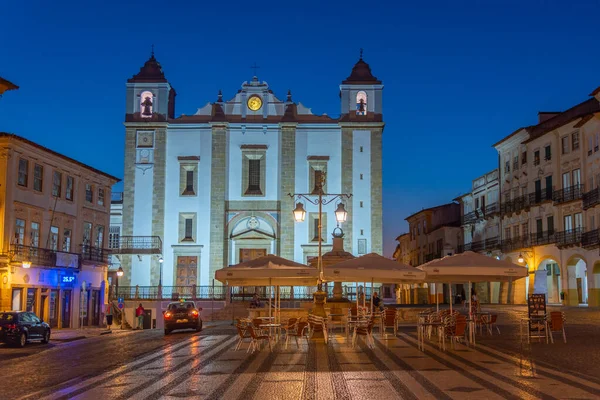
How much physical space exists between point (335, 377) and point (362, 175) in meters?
42.7

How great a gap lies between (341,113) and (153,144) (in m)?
13.5

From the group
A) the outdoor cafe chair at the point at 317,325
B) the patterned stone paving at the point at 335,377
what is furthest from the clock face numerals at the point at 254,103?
the patterned stone paving at the point at 335,377

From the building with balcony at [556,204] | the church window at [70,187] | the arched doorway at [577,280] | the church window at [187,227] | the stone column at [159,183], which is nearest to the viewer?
the church window at [70,187]

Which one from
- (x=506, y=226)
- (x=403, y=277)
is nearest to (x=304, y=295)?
(x=506, y=226)

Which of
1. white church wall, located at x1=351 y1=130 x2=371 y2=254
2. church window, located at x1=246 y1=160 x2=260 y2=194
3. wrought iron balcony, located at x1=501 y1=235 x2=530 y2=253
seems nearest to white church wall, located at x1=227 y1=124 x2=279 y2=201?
church window, located at x1=246 y1=160 x2=260 y2=194

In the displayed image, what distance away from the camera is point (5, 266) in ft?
120

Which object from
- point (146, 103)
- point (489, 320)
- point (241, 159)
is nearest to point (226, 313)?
point (241, 159)

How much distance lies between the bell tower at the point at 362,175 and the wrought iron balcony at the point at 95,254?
16538 millimetres

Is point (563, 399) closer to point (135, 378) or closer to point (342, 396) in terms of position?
point (342, 396)

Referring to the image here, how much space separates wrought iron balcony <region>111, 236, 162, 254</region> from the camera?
180ft

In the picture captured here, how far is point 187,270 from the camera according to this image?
5591cm

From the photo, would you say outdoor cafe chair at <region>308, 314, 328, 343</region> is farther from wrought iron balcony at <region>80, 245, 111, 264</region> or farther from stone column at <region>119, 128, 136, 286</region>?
stone column at <region>119, 128, 136, 286</region>

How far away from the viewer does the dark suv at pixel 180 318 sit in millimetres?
32938

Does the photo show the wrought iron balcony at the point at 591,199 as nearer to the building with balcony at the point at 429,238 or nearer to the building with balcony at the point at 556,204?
the building with balcony at the point at 556,204
